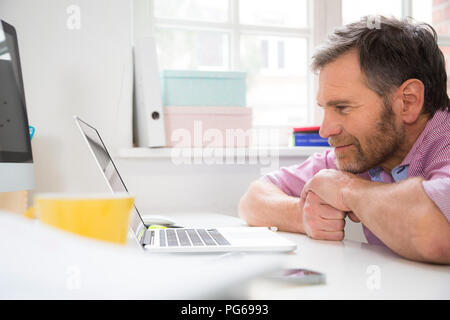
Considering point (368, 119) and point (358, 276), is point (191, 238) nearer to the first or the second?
point (358, 276)

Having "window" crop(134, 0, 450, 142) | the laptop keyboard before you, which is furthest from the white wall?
the laptop keyboard

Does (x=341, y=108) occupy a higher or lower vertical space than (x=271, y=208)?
higher

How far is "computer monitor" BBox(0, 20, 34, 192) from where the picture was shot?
82cm

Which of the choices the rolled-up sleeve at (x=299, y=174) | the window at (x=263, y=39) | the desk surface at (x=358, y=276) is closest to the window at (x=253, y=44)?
the window at (x=263, y=39)

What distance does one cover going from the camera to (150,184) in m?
1.61

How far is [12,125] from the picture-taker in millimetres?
913

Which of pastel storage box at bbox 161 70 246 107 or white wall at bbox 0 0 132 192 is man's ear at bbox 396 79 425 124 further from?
white wall at bbox 0 0 132 192

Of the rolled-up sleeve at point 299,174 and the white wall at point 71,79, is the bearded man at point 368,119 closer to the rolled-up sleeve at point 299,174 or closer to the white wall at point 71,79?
the rolled-up sleeve at point 299,174

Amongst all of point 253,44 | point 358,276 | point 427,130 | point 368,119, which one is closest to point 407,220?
point 358,276

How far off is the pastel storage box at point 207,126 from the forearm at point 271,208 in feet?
1.22

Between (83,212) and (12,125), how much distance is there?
633 millimetres

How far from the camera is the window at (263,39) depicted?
1.88 metres

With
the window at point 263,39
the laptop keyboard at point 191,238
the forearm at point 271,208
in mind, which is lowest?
the forearm at point 271,208
